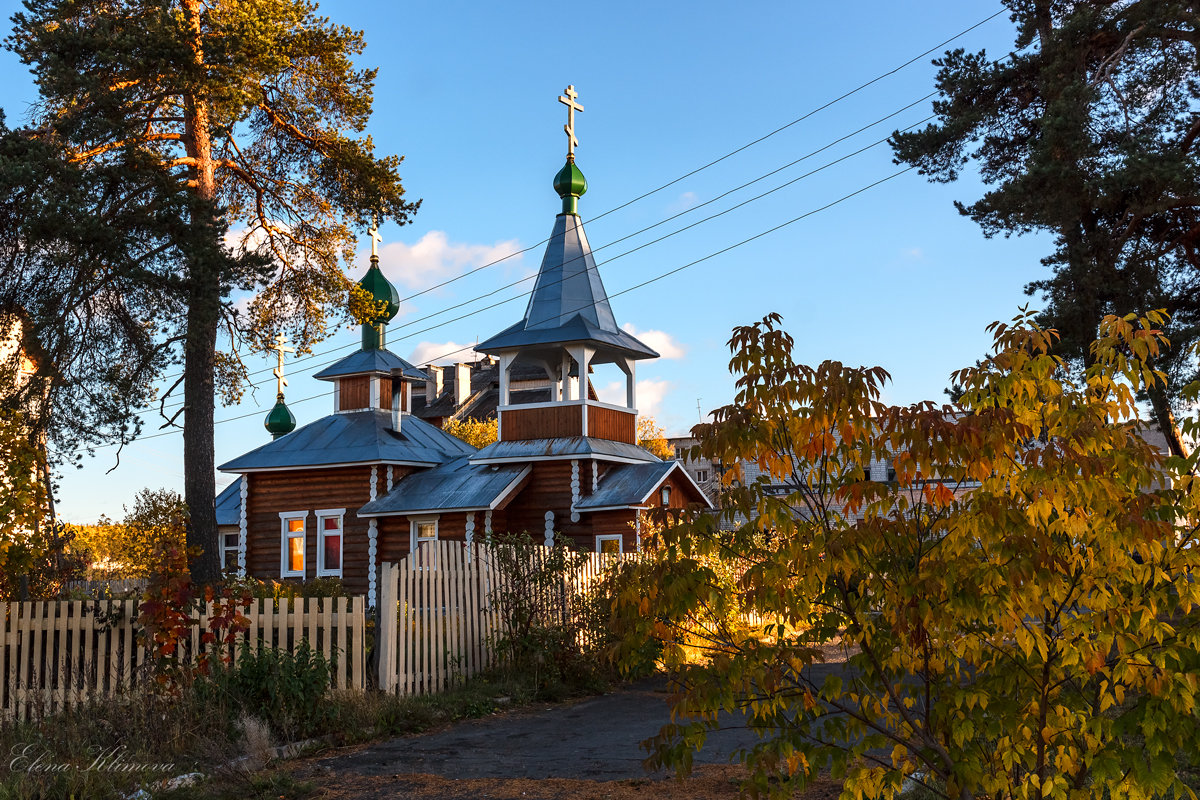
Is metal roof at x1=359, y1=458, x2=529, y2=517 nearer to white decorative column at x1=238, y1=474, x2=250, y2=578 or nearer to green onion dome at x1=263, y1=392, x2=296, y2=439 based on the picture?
white decorative column at x1=238, y1=474, x2=250, y2=578

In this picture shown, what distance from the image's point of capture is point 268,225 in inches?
845

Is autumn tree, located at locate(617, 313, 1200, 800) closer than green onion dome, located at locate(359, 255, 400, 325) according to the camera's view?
Yes

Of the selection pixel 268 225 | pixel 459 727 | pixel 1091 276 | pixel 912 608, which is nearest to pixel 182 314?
pixel 268 225

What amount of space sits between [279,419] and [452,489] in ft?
58.0

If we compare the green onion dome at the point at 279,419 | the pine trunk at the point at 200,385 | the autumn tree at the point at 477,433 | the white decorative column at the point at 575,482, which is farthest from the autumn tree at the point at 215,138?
the autumn tree at the point at 477,433

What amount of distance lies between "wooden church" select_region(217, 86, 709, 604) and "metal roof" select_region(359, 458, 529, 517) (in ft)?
0.17

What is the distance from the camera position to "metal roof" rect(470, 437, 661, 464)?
80.1ft

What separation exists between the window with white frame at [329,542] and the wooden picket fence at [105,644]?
1586 centimetres

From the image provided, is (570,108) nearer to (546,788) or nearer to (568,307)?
(568,307)

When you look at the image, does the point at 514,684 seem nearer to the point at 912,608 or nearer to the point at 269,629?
the point at 269,629

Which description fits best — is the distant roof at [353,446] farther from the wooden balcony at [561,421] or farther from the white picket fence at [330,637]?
the white picket fence at [330,637]

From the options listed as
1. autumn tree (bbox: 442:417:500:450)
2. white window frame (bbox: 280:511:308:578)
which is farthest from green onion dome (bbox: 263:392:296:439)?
white window frame (bbox: 280:511:308:578)

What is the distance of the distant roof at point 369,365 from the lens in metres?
30.7

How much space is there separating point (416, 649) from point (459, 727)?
155cm
